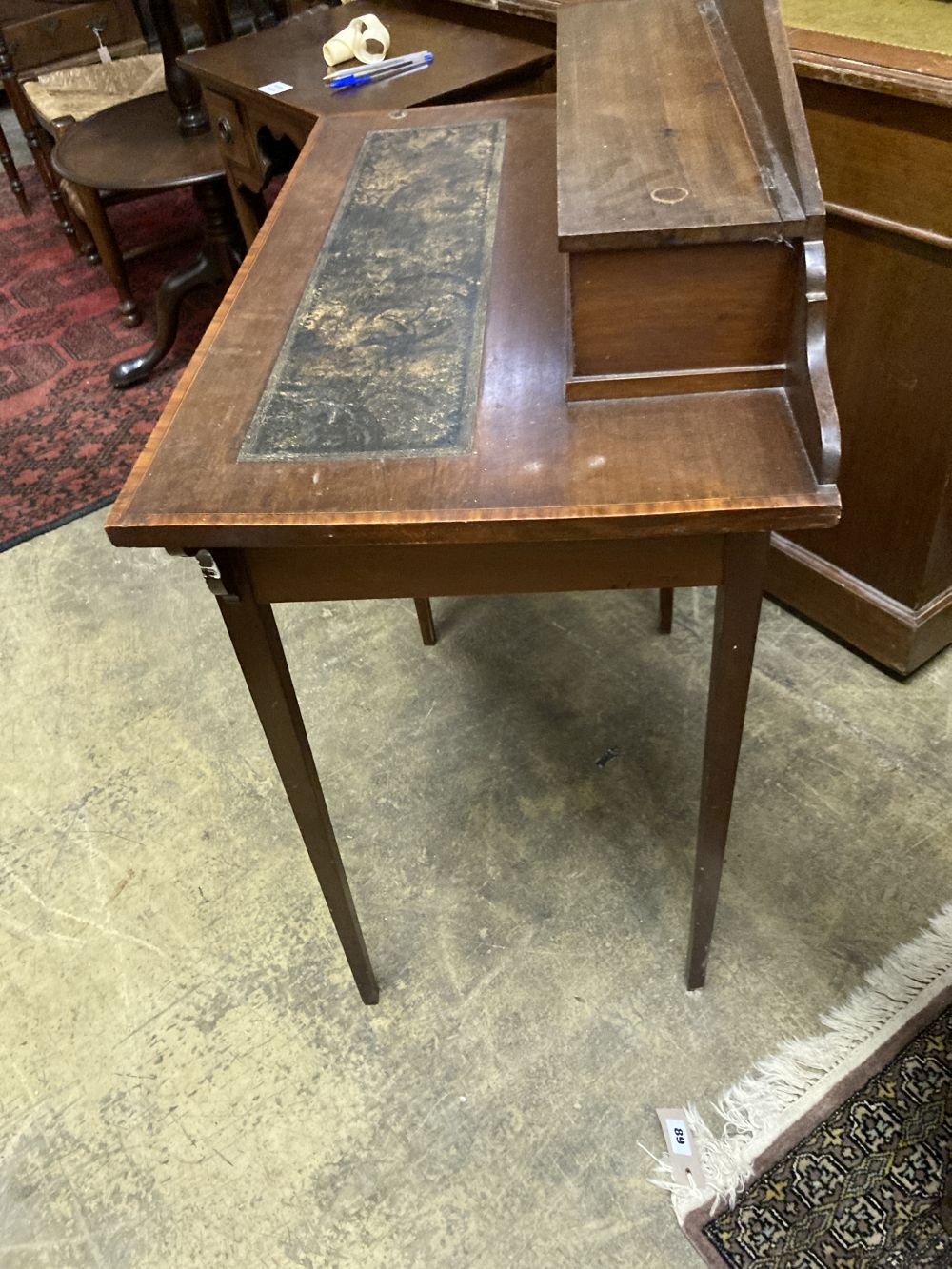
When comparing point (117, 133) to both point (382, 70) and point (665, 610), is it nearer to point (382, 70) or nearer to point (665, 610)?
point (382, 70)

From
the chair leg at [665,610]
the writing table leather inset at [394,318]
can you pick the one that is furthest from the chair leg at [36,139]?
the chair leg at [665,610]

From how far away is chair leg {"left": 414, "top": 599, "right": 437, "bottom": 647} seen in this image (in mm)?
1775

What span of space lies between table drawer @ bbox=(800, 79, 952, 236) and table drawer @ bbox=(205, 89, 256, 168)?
104 centimetres

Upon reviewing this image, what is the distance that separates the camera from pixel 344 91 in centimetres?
159

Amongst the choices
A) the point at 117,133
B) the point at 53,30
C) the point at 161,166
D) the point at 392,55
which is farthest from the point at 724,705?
the point at 53,30

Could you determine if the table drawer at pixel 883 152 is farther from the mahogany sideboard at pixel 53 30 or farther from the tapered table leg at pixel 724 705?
the mahogany sideboard at pixel 53 30

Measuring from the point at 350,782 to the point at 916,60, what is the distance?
4.22 feet

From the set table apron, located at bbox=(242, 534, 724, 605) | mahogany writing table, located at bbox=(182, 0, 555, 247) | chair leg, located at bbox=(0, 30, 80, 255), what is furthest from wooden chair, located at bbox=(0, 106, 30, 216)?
table apron, located at bbox=(242, 534, 724, 605)

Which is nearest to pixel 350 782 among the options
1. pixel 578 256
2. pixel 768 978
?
pixel 768 978

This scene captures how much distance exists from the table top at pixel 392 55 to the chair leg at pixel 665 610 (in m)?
0.91

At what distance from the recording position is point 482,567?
0.86m

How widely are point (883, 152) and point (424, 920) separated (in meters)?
1.22

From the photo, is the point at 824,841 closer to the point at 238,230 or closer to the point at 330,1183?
the point at 330,1183

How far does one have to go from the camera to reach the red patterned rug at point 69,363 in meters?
2.42
